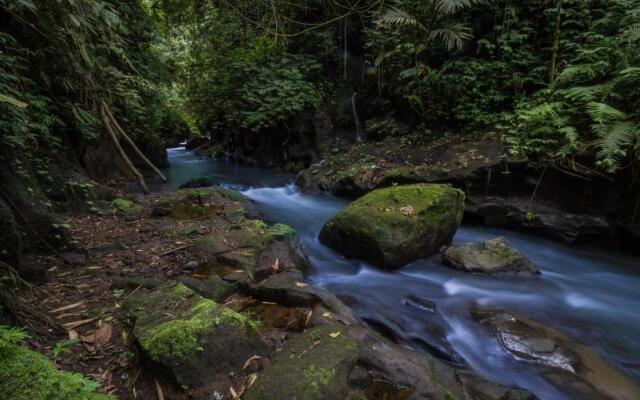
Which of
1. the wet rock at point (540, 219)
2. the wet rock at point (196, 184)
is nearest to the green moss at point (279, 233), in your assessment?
the wet rock at point (540, 219)

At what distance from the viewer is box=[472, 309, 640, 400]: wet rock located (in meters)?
3.45

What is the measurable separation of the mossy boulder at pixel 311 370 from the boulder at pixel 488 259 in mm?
3621

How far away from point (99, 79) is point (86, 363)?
467 cm

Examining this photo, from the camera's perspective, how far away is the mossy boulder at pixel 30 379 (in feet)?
4.95

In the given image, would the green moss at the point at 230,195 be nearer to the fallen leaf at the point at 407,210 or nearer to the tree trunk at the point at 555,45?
the fallen leaf at the point at 407,210

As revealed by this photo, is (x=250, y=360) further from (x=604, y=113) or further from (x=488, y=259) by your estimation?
(x=604, y=113)

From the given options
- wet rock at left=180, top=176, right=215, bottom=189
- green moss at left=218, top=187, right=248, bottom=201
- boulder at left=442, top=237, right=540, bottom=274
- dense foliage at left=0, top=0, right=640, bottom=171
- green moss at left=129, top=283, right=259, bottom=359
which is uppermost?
dense foliage at left=0, top=0, right=640, bottom=171

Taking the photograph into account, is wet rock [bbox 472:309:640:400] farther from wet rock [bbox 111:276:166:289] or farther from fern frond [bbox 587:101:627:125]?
fern frond [bbox 587:101:627:125]

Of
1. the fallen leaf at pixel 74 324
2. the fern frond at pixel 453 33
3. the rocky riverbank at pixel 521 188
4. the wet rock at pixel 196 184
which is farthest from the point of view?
the wet rock at pixel 196 184

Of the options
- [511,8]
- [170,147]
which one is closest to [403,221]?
[511,8]

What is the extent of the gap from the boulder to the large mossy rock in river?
1.28 ft

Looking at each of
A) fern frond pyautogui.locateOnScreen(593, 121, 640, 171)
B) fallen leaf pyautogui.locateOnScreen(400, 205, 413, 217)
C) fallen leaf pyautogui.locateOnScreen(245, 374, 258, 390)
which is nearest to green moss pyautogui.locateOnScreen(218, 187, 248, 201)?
fallen leaf pyautogui.locateOnScreen(400, 205, 413, 217)

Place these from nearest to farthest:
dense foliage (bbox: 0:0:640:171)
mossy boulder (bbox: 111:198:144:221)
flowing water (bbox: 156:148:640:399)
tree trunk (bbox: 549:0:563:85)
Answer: flowing water (bbox: 156:148:640:399), dense foliage (bbox: 0:0:640:171), mossy boulder (bbox: 111:198:144:221), tree trunk (bbox: 549:0:563:85)

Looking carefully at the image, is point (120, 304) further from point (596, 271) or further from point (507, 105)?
point (507, 105)
